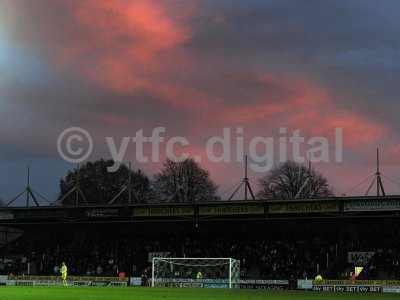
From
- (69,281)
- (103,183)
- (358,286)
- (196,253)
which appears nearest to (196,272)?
(196,253)

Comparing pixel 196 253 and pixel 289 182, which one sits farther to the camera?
pixel 289 182

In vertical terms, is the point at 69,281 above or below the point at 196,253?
below

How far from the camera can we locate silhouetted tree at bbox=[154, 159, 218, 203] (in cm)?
9844

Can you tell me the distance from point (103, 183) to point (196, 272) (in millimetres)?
46810

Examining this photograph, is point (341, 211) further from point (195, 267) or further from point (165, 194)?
point (165, 194)

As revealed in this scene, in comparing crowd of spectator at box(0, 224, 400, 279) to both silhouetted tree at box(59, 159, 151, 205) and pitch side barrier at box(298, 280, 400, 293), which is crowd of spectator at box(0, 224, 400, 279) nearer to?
pitch side barrier at box(298, 280, 400, 293)

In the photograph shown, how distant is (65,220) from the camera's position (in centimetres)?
6700

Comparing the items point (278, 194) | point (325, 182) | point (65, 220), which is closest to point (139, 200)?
point (278, 194)

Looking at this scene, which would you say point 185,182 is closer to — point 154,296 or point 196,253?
point 196,253

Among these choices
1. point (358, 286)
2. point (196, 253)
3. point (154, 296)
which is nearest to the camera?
point (154, 296)

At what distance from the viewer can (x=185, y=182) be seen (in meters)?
99.6

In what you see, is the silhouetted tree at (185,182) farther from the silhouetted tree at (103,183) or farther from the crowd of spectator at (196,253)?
the crowd of spectator at (196,253)

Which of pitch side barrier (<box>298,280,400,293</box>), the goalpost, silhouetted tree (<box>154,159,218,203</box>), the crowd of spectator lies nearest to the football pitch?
pitch side barrier (<box>298,280,400,293</box>)

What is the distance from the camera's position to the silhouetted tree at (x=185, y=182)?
9844 centimetres
